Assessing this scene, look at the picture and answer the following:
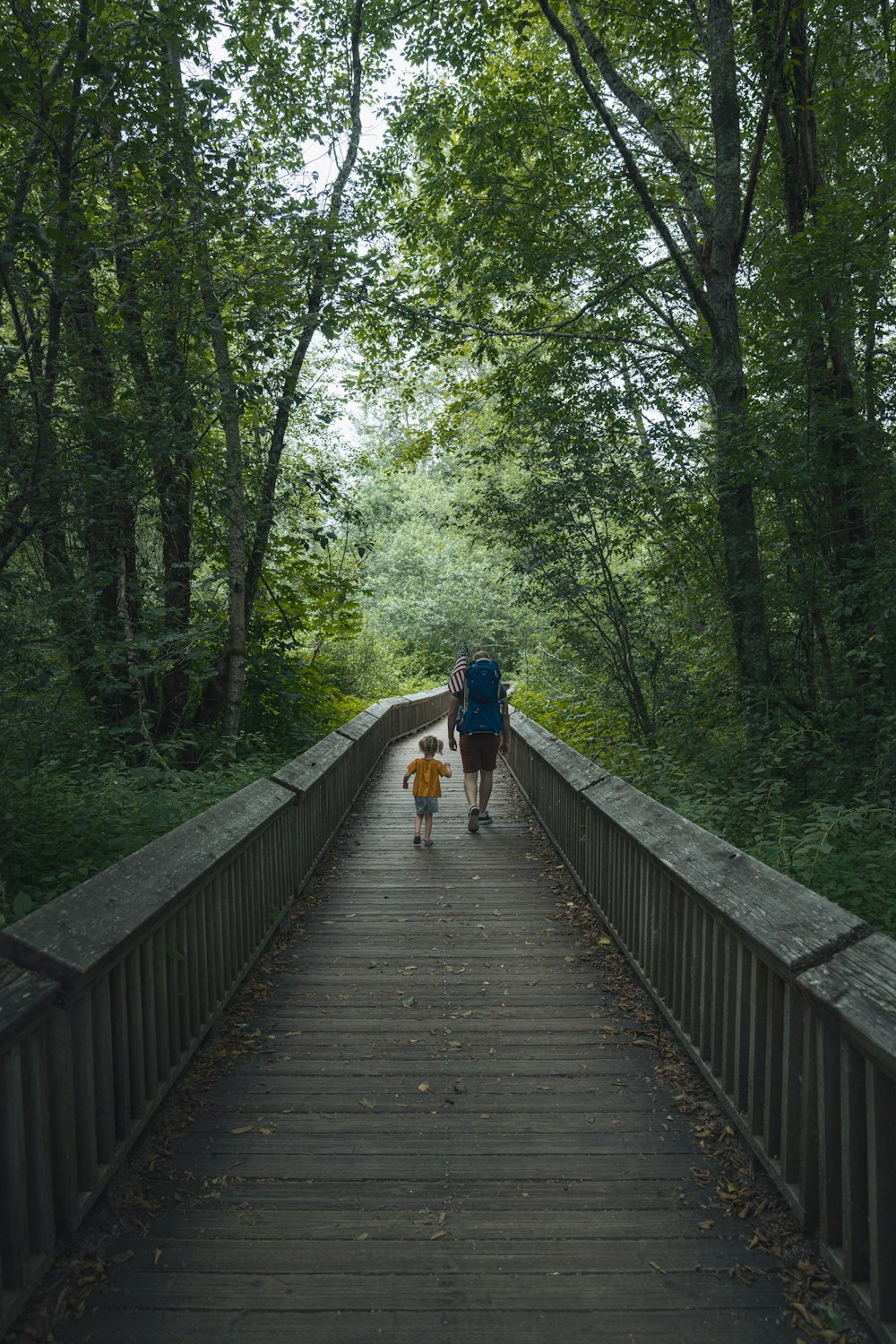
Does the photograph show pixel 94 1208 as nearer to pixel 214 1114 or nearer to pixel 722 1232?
pixel 214 1114

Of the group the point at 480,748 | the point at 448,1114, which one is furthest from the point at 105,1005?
the point at 480,748

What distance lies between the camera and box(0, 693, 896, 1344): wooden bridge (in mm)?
2305

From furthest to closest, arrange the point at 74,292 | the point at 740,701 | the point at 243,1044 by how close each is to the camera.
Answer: the point at 740,701
the point at 74,292
the point at 243,1044

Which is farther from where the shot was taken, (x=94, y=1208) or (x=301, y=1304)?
(x=94, y=1208)

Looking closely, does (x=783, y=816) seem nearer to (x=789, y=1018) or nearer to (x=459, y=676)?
(x=789, y=1018)

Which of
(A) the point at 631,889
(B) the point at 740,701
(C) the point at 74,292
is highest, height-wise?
(C) the point at 74,292

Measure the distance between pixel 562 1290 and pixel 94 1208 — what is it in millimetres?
1430

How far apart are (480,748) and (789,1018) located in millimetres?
6278

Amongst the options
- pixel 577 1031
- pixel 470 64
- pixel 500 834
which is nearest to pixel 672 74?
pixel 470 64

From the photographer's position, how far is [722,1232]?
271cm

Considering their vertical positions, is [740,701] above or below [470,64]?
below

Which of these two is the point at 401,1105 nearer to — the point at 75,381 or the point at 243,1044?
the point at 243,1044

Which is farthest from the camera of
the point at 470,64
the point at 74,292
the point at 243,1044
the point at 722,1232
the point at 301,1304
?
the point at 470,64

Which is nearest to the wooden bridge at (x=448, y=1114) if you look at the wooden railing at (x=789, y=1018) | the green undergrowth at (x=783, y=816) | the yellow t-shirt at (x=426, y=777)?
the wooden railing at (x=789, y=1018)
